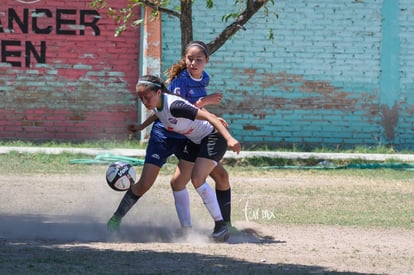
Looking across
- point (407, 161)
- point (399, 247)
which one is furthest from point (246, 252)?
point (407, 161)

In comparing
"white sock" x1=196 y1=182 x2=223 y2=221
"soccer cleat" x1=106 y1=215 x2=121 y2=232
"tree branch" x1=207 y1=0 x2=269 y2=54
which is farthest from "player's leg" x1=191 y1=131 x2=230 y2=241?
"tree branch" x1=207 y1=0 x2=269 y2=54

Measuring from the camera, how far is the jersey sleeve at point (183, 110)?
800cm

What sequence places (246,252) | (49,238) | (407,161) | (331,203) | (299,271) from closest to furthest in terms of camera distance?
(299,271), (246,252), (49,238), (331,203), (407,161)

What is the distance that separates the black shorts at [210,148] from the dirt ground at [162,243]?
0.80 metres

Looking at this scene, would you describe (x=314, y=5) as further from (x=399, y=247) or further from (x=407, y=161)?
(x=399, y=247)

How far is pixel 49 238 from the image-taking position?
8.27 metres

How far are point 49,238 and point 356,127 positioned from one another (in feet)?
38.8

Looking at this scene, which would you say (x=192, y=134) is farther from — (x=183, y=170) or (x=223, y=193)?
(x=223, y=193)

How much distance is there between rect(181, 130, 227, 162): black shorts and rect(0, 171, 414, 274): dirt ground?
804 mm

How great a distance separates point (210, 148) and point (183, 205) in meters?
0.70

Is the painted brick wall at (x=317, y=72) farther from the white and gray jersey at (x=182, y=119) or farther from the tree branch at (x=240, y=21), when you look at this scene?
the white and gray jersey at (x=182, y=119)

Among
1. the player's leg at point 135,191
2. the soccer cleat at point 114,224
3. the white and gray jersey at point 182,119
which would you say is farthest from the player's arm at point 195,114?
the soccer cleat at point 114,224

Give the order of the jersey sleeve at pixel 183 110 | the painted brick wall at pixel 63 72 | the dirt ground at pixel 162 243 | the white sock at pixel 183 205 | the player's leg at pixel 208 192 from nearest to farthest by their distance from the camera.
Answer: the dirt ground at pixel 162 243, the jersey sleeve at pixel 183 110, the player's leg at pixel 208 192, the white sock at pixel 183 205, the painted brick wall at pixel 63 72

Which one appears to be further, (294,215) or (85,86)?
(85,86)
